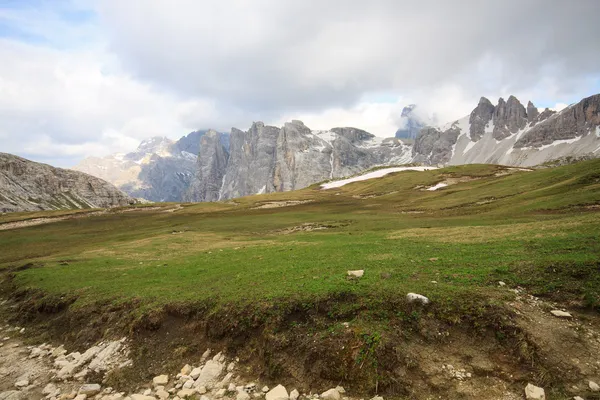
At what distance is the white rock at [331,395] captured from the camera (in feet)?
37.8

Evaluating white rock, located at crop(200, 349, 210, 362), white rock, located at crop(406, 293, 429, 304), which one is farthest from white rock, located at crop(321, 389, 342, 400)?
white rock, located at crop(200, 349, 210, 362)

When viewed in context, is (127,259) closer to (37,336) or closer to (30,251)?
(37,336)

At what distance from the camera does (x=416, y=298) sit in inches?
598

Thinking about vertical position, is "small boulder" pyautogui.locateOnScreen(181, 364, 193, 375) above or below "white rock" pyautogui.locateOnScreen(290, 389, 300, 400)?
below

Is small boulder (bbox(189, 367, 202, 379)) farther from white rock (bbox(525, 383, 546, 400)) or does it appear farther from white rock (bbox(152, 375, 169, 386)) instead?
white rock (bbox(525, 383, 546, 400))

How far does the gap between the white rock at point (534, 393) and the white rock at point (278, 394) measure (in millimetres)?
8015

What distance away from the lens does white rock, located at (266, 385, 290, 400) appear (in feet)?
39.2

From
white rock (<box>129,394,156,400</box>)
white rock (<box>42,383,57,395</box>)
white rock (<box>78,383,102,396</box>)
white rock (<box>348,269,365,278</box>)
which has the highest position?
white rock (<box>348,269,365,278</box>)

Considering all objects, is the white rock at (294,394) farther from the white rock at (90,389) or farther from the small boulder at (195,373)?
the white rock at (90,389)

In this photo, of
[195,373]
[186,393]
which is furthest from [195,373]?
[186,393]

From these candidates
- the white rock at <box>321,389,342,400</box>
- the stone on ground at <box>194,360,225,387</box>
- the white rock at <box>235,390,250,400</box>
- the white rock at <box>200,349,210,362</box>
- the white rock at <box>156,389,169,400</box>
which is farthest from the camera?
the white rock at <box>200,349,210,362</box>

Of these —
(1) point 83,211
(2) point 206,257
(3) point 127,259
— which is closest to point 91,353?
(2) point 206,257

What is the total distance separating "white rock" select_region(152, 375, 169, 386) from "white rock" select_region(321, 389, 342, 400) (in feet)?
24.1

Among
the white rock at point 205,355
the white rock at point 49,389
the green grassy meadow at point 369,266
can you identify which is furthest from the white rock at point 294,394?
the white rock at point 49,389
